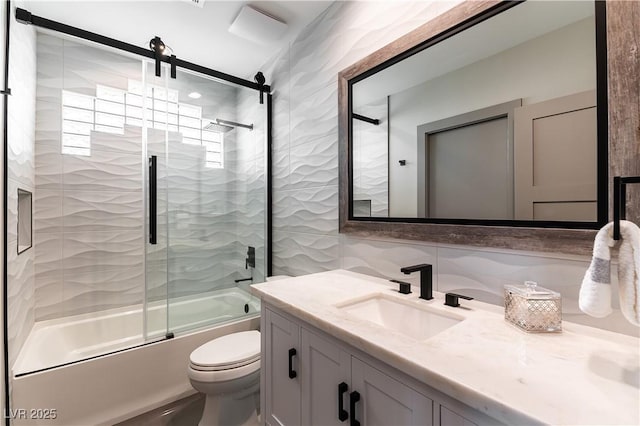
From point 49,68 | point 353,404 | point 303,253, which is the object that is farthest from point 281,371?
point 49,68

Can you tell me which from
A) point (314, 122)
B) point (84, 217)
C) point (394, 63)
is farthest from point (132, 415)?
point (394, 63)

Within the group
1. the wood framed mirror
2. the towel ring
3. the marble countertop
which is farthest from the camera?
the wood framed mirror

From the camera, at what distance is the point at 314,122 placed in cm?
195

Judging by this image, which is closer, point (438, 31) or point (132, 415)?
point (438, 31)

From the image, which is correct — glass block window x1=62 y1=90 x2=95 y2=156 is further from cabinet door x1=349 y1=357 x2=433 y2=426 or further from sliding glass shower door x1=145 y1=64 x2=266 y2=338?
cabinet door x1=349 y1=357 x2=433 y2=426

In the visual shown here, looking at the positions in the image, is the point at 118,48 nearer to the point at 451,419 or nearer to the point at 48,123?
the point at 48,123

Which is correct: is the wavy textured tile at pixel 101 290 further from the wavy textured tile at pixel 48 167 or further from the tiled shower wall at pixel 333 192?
the tiled shower wall at pixel 333 192

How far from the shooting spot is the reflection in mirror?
2.87 feet

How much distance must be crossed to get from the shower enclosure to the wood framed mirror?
3.51ft

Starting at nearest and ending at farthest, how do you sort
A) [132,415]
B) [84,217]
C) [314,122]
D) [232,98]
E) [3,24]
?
[3,24]
[132,415]
[314,122]
[84,217]
[232,98]

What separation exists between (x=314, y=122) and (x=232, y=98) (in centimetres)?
97

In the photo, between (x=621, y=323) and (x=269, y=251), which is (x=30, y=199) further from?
(x=621, y=323)

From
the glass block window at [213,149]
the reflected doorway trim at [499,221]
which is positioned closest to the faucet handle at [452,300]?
the reflected doorway trim at [499,221]

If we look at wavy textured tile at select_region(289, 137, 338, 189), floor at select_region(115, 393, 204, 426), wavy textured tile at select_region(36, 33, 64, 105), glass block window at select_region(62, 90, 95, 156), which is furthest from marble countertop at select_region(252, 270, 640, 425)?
wavy textured tile at select_region(36, 33, 64, 105)
